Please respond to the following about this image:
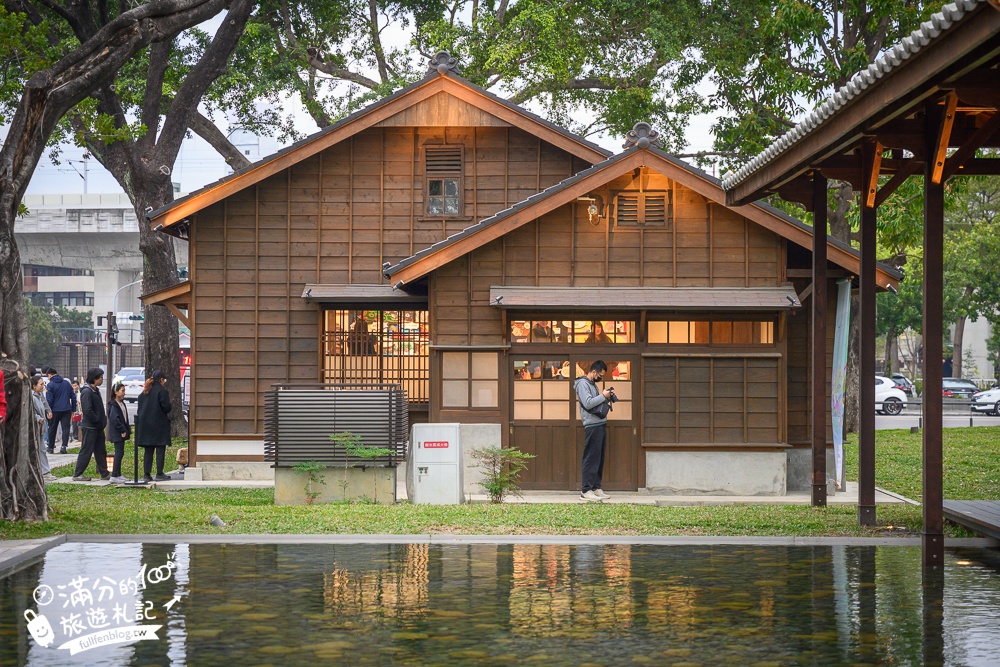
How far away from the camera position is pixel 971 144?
12.1 m

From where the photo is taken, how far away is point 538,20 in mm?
30531

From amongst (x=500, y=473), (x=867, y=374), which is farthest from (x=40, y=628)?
(x=867, y=374)

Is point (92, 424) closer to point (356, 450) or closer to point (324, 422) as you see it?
point (324, 422)

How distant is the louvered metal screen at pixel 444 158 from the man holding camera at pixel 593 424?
5.69 metres

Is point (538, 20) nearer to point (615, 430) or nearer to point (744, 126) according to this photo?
point (744, 126)

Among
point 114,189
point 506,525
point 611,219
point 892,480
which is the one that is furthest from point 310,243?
point 114,189

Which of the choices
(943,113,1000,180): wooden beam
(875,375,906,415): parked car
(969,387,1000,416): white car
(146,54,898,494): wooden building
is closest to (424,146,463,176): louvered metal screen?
(146,54,898,494): wooden building

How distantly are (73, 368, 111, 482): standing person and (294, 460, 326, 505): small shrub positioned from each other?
527 centimetres

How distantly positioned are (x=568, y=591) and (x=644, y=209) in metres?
10.0

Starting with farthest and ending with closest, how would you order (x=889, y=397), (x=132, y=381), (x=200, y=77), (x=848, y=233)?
(x=132, y=381)
(x=889, y=397)
(x=848, y=233)
(x=200, y=77)

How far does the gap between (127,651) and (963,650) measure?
5.74 metres

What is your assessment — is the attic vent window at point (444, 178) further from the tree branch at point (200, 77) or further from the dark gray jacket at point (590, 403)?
the tree branch at point (200, 77)

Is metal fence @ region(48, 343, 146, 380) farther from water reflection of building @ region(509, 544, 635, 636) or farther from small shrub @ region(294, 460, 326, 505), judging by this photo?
water reflection of building @ region(509, 544, 635, 636)

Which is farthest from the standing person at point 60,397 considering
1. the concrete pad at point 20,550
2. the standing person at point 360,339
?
the concrete pad at point 20,550
